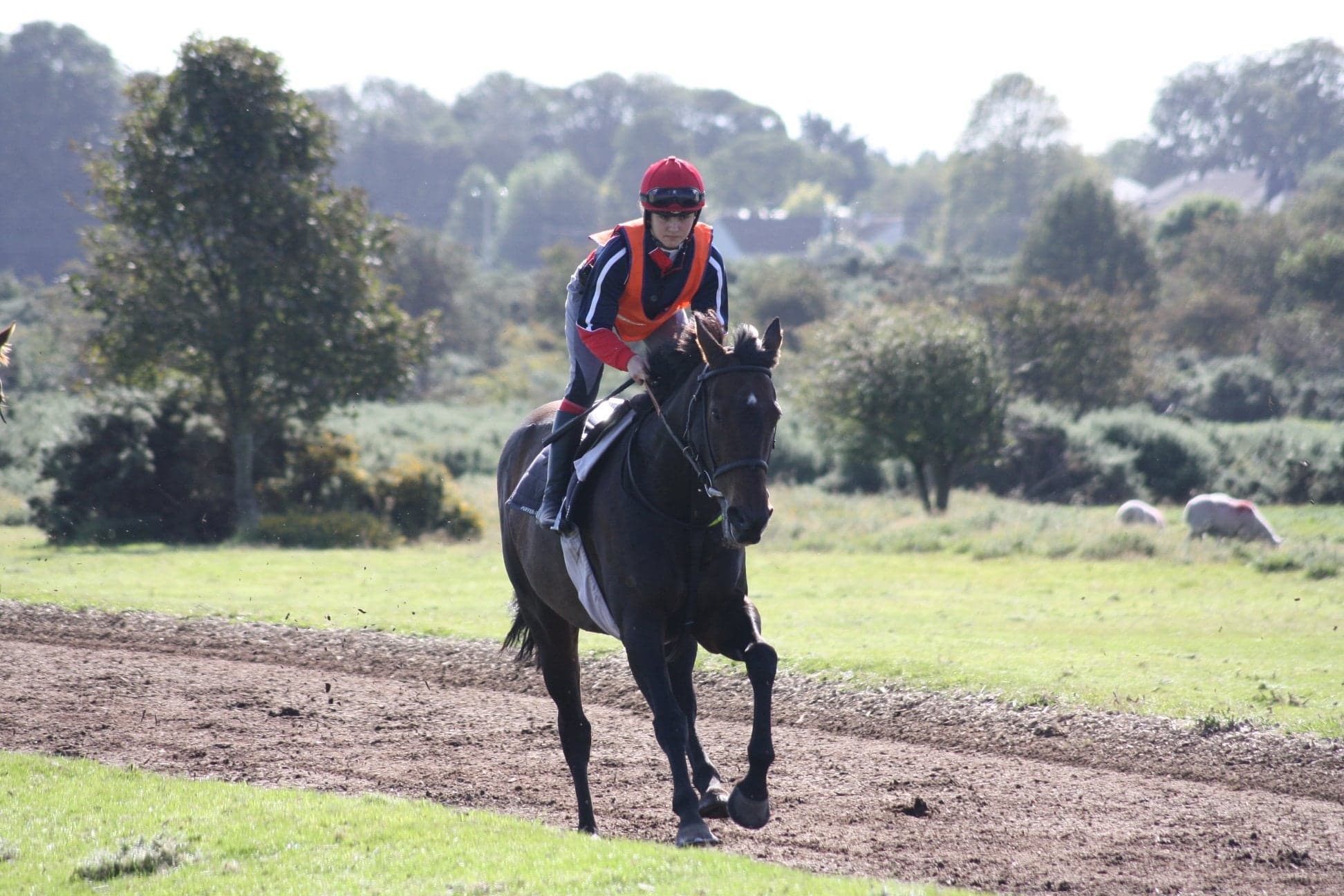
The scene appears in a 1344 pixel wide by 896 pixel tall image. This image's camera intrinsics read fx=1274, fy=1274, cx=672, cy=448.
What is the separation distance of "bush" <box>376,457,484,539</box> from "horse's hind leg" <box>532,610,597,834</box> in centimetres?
1803

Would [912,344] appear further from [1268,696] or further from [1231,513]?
[1268,696]

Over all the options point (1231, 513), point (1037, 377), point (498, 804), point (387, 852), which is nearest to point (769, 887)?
point (387, 852)

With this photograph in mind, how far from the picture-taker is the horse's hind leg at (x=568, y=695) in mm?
7281

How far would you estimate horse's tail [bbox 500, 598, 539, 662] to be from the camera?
330 inches

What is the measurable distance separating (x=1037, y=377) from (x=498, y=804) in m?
39.9

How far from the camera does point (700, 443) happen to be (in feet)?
19.5

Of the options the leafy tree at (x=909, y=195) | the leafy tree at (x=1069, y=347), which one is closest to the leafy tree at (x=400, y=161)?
the leafy tree at (x=909, y=195)

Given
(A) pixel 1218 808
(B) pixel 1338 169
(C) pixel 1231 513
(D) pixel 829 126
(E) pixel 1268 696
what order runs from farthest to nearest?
(D) pixel 829 126 → (B) pixel 1338 169 → (C) pixel 1231 513 → (E) pixel 1268 696 → (A) pixel 1218 808

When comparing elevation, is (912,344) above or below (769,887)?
above

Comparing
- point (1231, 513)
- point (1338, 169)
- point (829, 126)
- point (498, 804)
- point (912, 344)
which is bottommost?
point (498, 804)

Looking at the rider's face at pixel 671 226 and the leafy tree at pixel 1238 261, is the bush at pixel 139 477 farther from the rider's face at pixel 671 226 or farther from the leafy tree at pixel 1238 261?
the leafy tree at pixel 1238 261

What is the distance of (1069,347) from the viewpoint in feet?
145

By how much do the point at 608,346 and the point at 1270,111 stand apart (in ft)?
460

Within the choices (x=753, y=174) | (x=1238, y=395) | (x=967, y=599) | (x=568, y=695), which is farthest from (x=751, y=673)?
(x=753, y=174)
